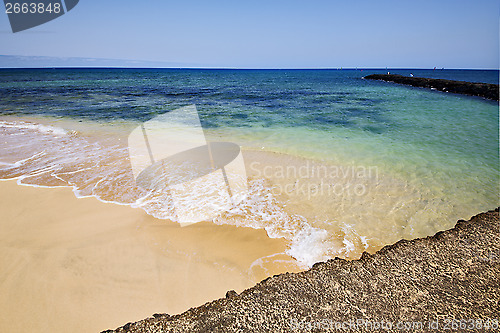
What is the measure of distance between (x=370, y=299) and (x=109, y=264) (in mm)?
3153

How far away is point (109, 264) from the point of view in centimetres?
327

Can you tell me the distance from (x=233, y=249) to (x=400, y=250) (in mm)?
2126

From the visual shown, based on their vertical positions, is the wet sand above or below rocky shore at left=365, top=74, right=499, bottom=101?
below

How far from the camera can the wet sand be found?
2.65 meters

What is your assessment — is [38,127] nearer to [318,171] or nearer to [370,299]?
[318,171]

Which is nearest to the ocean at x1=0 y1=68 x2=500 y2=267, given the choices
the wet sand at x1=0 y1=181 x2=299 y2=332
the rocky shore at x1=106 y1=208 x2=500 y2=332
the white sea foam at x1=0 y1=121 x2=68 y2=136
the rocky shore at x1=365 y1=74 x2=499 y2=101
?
the white sea foam at x1=0 y1=121 x2=68 y2=136

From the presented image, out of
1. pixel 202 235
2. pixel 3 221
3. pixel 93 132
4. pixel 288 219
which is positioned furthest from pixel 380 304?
pixel 93 132

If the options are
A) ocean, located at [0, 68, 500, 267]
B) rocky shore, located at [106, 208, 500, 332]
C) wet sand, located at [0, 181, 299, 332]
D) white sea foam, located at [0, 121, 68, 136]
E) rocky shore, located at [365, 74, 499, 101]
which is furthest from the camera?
rocky shore, located at [365, 74, 499, 101]

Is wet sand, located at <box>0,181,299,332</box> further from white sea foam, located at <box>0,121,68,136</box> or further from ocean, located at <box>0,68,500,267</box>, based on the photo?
white sea foam, located at <box>0,121,68,136</box>

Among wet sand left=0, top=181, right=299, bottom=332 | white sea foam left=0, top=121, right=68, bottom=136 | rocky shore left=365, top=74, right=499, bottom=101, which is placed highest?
rocky shore left=365, top=74, right=499, bottom=101

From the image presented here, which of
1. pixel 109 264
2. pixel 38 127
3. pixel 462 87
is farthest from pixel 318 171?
pixel 462 87

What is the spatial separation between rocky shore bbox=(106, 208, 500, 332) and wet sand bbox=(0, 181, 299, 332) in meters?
0.92

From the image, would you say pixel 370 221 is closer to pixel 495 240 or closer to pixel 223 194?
pixel 495 240

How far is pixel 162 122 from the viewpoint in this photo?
11555 millimetres
